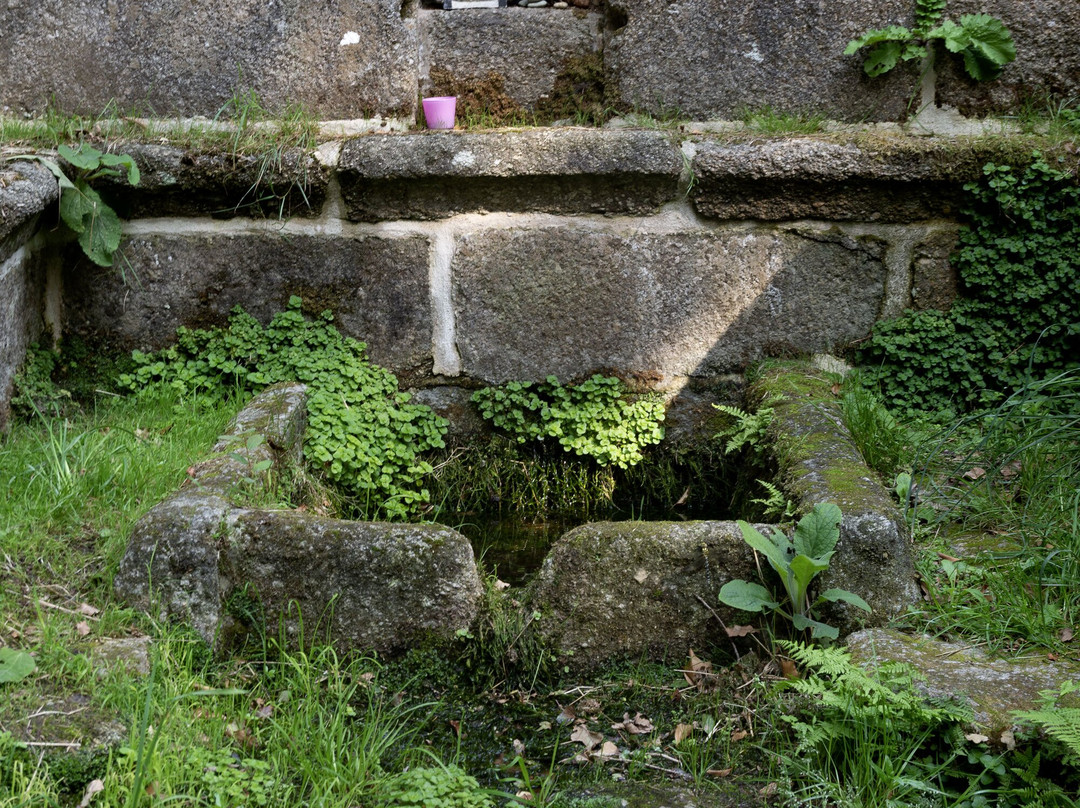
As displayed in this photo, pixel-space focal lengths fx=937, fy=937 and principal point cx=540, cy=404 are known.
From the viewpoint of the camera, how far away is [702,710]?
219 cm

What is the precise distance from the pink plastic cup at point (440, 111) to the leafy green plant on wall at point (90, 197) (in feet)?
3.50

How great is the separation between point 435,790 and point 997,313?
8.58 feet

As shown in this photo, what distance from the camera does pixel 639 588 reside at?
2.33m

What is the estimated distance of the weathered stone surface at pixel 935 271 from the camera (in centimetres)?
337

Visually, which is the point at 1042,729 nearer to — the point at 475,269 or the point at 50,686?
the point at 50,686

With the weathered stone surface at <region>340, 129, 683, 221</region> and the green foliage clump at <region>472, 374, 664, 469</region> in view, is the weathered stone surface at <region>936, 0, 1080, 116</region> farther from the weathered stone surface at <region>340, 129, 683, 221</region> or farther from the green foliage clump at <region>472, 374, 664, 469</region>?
the green foliage clump at <region>472, 374, 664, 469</region>

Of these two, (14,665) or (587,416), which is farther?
(587,416)

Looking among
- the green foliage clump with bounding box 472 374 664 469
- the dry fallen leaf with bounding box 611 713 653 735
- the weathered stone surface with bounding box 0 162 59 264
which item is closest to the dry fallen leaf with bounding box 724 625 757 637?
the dry fallen leaf with bounding box 611 713 653 735

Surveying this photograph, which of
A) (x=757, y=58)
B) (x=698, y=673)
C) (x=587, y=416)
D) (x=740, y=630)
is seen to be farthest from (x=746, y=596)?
(x=757, y=58)

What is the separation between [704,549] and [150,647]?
131 cm

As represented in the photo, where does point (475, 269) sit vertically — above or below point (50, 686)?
above

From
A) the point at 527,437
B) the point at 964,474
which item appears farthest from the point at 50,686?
the point at 964,474

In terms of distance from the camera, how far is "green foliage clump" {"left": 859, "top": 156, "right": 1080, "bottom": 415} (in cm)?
321

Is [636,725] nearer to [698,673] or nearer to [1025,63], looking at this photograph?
[698,673]
